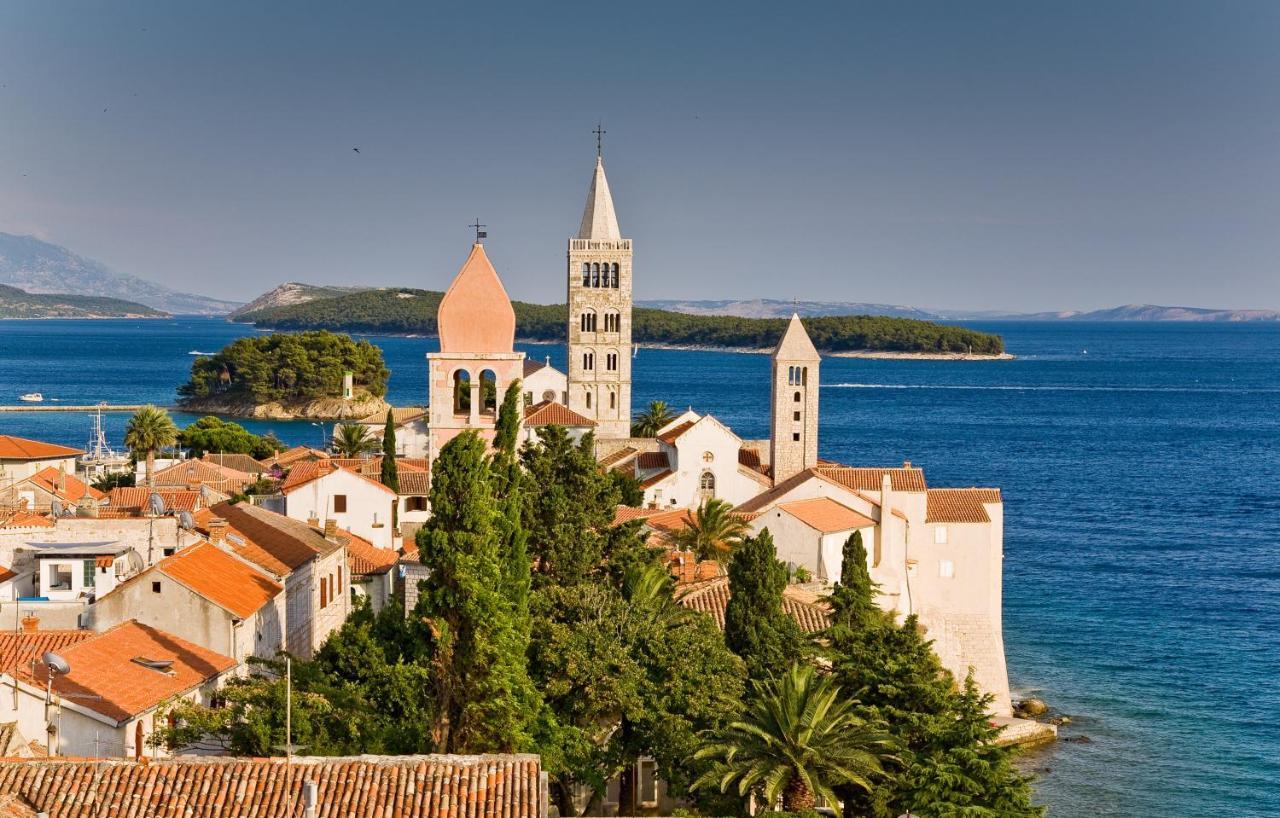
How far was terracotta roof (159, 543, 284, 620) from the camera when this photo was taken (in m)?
24.0

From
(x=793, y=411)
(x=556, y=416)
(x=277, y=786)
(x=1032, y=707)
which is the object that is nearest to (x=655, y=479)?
(x=793, y=411)

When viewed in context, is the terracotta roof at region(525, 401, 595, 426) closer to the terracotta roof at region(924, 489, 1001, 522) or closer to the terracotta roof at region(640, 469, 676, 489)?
the terracotta roof at region(640, 469, 676, 489)

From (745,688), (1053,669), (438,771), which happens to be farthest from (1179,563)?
(438,771)

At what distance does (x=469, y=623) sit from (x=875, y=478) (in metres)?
26.3

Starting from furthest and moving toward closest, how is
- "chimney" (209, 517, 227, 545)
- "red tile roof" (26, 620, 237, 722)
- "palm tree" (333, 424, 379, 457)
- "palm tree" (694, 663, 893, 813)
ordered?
"palm tree" (333, 424, 379, 457) < "chimney" (209, 517, 227, 545) < "red tile roof" (26, 620, 237, 722) < "palm tree" (694, 663, 893, 813)

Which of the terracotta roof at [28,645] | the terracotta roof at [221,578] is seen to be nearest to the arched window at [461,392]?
the terracotta roof at [221,578]

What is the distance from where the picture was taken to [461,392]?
30.8m

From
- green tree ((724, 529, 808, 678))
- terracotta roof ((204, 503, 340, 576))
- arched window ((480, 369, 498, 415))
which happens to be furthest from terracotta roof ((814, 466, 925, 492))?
terracotta roof ((204, 503, 340, 576))

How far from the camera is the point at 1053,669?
44.7 m

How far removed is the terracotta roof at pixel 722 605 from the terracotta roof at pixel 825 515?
6.30 m

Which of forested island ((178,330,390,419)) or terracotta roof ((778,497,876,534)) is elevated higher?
terracotta roof ((778,497,876,534))

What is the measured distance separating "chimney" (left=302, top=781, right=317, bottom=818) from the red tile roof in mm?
6369

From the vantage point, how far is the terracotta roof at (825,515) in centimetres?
3909

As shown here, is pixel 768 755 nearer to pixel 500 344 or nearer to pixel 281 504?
pixel 500 344
